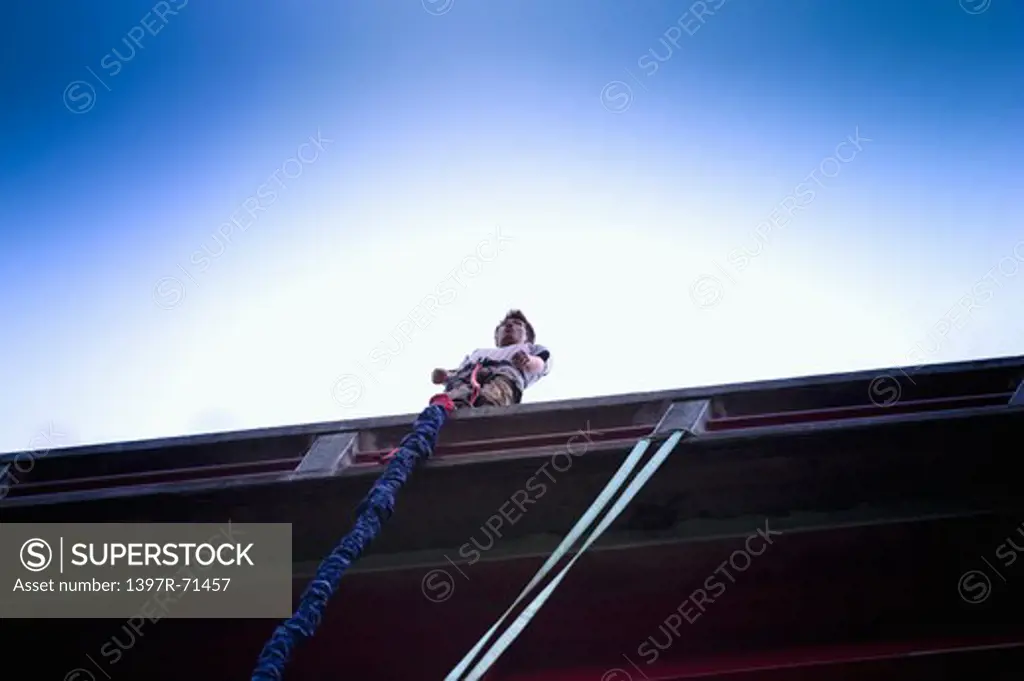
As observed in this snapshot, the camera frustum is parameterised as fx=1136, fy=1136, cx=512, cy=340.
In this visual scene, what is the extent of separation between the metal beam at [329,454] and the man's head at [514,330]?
2.17m

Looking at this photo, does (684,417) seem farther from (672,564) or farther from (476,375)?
(476,375)

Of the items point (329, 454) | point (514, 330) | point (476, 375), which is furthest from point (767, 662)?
point (514, 330)

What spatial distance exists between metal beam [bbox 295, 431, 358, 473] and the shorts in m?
0.84

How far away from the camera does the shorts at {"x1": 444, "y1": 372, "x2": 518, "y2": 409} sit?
6578 millimetres

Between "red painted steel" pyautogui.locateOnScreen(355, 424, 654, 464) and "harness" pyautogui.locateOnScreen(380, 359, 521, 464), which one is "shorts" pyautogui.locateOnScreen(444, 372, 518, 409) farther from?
"red painted steel" pyautogui.locateOnScreen(355, 424, 654, 464)

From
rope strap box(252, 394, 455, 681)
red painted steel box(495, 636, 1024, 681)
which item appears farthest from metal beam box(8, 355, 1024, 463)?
red painted steel box(495, 636, 1024, 681)

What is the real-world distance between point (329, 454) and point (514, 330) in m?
2.57

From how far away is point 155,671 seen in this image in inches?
189

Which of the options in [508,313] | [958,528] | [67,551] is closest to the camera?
[958,528]

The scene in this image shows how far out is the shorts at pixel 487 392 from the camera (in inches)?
259

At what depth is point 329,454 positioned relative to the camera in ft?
18.4

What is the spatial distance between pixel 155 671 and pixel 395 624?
1047 mm

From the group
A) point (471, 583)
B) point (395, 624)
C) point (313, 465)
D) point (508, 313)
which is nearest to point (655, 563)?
point (471, 583)

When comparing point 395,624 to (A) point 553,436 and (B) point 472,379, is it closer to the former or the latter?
(A) point 553,436
